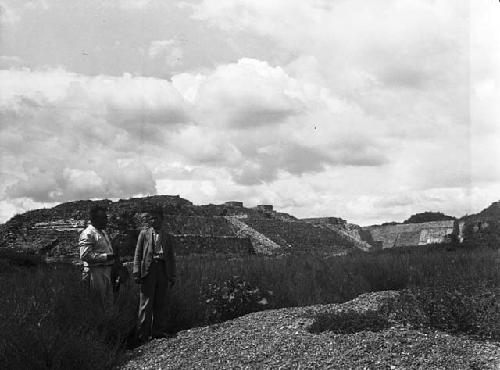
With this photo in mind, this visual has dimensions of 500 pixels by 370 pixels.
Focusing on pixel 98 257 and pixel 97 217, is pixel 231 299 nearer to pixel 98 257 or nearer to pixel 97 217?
pixel 98 257

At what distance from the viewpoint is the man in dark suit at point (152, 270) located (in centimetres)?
723

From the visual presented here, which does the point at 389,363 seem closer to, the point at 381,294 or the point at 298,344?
the point at 298,344

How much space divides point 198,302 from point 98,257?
6.00 ft

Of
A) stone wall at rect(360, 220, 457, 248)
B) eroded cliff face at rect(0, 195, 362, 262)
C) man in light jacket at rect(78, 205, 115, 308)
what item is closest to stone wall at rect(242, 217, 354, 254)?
eroded cliff face at rect(0, 195, 362, 262)

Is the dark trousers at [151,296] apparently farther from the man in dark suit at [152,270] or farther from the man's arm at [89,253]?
the man's arm at [89,253]

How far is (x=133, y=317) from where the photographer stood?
24.8 ft

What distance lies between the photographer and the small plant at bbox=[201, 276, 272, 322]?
27.7 feet

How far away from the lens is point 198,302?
838cm

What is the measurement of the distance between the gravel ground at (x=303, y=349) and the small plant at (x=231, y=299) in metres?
1.04

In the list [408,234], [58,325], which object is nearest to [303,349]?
[58,325]

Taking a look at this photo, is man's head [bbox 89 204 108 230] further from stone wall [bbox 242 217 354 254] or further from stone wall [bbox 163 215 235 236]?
stone wall [bbox 242 217 354 254]

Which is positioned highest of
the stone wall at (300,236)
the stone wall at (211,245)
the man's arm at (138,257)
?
the stone wall at (300,236)

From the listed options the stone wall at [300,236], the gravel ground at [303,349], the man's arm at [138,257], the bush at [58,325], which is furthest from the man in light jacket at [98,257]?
the stone wall at [300,236]

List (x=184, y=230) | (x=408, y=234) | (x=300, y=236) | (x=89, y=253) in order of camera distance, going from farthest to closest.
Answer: (x=408, y=234)
(x=300, y=236)
(x=184, y=230)
(x=89, y=253)
